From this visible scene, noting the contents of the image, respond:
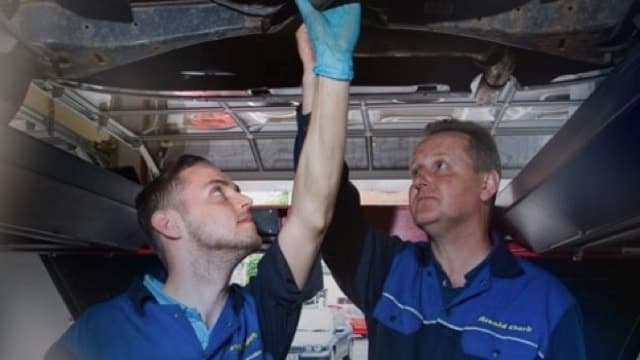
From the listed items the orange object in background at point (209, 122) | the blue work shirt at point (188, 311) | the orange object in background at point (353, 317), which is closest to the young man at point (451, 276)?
the blue work shirt at point (188, 311)

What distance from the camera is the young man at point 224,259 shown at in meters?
1.21

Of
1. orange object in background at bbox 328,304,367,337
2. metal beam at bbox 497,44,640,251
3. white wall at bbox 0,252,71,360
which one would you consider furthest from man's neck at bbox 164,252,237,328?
orange object in background at bbox 328,304,367,337

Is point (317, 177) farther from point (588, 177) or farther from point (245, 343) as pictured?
point (588, 177)

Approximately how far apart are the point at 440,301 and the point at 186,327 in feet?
1.83

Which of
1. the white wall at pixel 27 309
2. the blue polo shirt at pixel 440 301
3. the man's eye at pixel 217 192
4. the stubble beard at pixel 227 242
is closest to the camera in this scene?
the blue polo shirt at pixel 440 301

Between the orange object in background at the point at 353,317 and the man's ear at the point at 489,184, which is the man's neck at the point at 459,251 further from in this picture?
the orange object in background at the point at 353,317

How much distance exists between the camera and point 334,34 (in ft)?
3.83

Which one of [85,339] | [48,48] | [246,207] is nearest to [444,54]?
[246,207]

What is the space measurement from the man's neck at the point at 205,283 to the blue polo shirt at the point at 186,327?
34 millimetres

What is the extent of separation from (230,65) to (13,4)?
1.80ft

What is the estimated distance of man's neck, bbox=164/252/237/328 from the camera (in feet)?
4.73

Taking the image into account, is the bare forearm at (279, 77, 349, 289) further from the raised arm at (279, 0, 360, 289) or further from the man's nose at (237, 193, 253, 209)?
the man's nose at (237, 193, 253, 209)

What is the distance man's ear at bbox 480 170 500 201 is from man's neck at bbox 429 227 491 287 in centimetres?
9

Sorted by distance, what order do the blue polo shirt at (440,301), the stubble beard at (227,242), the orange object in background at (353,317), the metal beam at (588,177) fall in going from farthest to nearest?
the orange object in background at (353,317)
the stubble beard at (227,242)
the blue polo shirt at (440,301)
the metal beam at (588,177)
